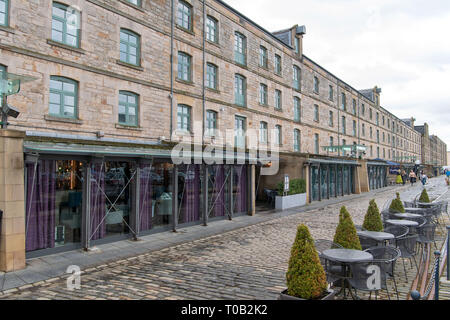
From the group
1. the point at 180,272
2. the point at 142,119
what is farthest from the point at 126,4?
the point at 180,272

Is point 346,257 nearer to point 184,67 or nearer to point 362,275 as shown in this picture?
point 362,275

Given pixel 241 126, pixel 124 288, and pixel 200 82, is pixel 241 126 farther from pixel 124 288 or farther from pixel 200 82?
pixel 124 288

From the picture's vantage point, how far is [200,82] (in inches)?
635

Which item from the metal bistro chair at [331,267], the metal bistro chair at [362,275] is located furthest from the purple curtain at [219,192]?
the metal bistro chair at [362,275]

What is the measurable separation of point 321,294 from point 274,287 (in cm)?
177

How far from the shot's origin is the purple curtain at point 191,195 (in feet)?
44.0

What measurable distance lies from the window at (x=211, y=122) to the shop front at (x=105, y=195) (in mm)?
2639

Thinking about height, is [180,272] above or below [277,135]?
below

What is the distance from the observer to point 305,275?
475cm

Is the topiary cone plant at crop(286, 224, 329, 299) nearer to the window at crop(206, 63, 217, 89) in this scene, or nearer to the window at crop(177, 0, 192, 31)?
the window at crop(206, 63, 217, 89)

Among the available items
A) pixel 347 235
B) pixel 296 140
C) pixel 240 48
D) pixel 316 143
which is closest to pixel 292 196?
pixel 296 140

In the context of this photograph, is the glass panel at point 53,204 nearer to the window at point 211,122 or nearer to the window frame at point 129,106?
the window frame at point 129,106

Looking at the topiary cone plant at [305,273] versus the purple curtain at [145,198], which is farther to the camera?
the purple curtain at [145,198]

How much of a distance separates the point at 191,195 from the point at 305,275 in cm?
936
